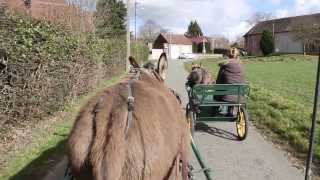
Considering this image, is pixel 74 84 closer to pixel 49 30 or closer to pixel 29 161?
pixel 49 30

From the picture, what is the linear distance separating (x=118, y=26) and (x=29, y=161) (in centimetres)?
4326

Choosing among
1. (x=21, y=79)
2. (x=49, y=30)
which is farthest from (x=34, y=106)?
(x=49, y=30)

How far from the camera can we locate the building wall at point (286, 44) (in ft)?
300

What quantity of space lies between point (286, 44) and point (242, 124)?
88.5 m

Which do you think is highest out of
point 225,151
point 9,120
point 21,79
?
point 21,79

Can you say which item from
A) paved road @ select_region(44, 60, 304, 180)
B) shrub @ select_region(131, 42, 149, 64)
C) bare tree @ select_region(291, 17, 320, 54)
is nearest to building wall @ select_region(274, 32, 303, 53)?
bare tree @ select_region(291, 17, 320, 54)

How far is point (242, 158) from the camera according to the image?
8.27 meters

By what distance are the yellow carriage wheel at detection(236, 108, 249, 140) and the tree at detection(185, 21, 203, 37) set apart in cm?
13572

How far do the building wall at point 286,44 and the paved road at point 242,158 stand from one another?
8313cm

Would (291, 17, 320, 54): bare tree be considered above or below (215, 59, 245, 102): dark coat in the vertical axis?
above

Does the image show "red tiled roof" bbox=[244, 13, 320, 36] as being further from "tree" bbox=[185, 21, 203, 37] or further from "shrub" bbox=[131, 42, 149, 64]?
"shrub" bbox=[131, 42, 149, 64]

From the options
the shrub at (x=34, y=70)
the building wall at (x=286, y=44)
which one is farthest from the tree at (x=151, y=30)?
the shrub at (x=34, y=70)

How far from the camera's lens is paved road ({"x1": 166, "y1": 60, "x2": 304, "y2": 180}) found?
725 cm

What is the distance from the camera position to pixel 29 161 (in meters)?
7.51
